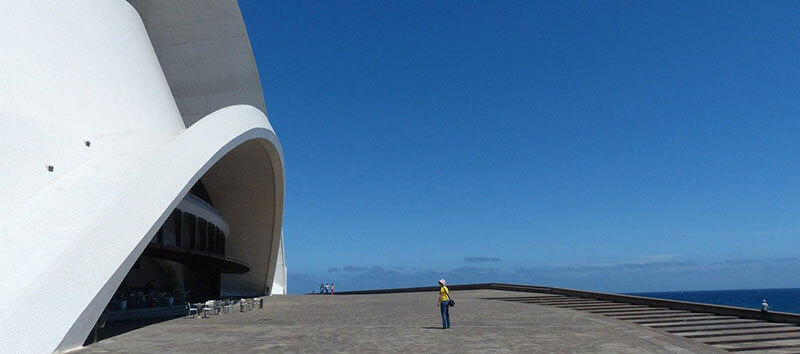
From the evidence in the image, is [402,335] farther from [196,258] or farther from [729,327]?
[196,258]

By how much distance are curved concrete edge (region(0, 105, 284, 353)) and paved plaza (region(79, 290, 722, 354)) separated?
2.51ft

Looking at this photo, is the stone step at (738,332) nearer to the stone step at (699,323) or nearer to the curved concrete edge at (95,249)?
the stone step at (699,323)

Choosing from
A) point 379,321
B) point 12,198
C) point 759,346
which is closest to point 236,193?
point 379,321

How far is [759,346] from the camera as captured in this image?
32.8 feet

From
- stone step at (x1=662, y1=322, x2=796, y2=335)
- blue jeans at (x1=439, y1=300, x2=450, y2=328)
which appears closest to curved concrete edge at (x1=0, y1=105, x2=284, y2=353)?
blue jeans at (x1=439, y1=300, x2=450, y2=328)

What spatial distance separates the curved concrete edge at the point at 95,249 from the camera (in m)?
7.46

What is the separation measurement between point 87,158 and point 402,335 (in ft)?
22.2

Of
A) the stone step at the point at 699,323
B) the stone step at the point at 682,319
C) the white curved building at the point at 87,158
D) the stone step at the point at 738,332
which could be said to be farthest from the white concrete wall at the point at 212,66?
the stone step at the point at 738,332

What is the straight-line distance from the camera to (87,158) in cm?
1081

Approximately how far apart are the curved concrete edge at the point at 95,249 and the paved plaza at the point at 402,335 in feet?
2.51

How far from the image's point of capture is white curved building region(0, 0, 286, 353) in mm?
8016

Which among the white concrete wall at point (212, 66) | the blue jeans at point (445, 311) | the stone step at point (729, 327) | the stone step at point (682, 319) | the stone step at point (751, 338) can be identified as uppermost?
the white concrete wall at point (212, 66)

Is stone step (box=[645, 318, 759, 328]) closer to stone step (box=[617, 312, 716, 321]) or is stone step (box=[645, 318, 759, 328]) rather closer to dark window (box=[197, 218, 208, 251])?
stone step (box=[617, 312, 716, 321])

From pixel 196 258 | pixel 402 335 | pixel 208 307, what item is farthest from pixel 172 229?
pixel 402 335
